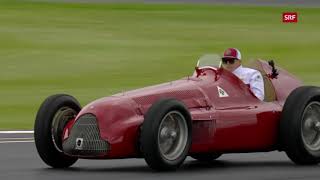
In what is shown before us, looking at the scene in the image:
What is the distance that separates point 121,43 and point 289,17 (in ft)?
23.8

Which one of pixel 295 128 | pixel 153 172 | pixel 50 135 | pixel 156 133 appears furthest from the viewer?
pixel 295 128

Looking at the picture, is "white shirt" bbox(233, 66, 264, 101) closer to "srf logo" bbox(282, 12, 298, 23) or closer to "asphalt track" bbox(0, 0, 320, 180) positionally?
"asphalt track" bbox(0, 0, 320, 180)

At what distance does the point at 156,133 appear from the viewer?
10000 mm

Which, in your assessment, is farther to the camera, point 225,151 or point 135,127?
point 225,151

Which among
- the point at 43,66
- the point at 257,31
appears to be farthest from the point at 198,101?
the point at 257,31

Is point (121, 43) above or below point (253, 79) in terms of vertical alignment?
below

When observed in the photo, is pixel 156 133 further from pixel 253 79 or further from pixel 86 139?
pixel 253 79

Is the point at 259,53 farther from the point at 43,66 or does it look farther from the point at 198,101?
the point at 198,101

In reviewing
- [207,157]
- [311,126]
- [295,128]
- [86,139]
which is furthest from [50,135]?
[311,126]

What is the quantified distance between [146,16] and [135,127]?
2359cm

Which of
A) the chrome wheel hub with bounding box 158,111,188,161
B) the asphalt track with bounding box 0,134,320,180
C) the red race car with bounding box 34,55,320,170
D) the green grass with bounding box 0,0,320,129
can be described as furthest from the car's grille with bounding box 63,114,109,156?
the green grass with bounding box 0,0,320,129

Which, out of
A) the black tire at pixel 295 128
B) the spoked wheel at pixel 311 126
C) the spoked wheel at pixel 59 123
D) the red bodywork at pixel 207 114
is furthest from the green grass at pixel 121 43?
the black tire at pixel 295 128

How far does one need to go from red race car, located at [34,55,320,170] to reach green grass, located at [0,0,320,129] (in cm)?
769

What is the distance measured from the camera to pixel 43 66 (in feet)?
85.4
